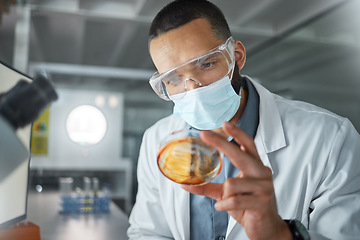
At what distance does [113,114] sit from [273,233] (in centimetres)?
381

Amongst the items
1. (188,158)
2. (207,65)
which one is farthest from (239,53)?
(188,158)

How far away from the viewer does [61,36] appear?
405 centimetres

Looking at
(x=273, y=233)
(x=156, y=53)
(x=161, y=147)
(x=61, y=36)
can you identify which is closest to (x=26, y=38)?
(x=61, y=36)

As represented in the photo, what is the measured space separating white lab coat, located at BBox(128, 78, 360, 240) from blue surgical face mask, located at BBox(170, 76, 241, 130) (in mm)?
168

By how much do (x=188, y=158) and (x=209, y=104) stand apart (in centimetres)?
43

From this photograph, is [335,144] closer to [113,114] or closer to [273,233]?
[273,233]

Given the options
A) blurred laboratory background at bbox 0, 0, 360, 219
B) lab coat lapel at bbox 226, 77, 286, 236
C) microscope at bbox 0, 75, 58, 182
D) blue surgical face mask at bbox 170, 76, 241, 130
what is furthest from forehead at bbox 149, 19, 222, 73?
blurred laboratory background at bbox 0, 0, 360, 219

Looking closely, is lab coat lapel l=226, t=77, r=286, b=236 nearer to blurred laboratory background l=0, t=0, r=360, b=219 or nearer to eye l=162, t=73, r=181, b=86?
eye l=162, t=73, r=181, b=86

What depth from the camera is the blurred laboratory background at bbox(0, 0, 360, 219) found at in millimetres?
2947

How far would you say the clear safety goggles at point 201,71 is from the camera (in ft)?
3.69

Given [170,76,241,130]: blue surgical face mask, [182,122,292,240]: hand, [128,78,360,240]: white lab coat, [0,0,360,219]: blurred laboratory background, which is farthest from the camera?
[0,0,360,219]: blurred laboratory background

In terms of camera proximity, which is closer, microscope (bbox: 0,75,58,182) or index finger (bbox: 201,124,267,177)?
index finger (bbox: 201,124,267,177)

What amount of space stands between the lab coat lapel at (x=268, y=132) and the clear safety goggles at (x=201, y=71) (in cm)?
25

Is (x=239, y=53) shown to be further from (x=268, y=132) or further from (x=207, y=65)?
(x=268, y=132)
